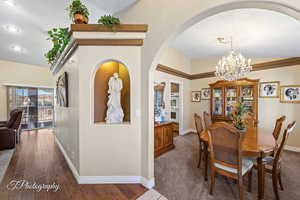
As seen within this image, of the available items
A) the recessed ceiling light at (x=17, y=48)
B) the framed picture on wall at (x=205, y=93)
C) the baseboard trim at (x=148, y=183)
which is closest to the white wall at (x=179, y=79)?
the framed picture on wall at (x=205, y=93)

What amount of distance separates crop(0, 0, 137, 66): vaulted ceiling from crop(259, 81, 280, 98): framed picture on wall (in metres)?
4.46

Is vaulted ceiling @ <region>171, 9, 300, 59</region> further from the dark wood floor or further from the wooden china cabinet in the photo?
the dark wood floor

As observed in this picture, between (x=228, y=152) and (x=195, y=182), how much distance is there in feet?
2.87

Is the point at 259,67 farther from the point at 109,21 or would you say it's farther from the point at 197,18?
the point at 109,21

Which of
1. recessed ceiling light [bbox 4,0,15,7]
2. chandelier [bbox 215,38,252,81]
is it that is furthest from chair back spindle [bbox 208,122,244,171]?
recessed ceiling light [bbox 4,0,15,7]

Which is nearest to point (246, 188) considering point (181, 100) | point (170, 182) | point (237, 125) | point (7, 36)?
point (237, 125)

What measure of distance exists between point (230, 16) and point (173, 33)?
4.85 feet

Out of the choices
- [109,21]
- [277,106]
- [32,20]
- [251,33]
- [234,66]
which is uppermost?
[32,20]

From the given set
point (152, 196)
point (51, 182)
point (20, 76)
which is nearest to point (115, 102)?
point (152, 196)

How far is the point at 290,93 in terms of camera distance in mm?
3715

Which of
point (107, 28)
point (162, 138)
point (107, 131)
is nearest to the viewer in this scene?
point (107, 28)

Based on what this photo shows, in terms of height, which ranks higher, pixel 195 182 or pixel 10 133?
pixel 10 133

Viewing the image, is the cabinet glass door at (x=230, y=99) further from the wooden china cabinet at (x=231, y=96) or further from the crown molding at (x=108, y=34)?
the crown molding at (x=108, y=34)

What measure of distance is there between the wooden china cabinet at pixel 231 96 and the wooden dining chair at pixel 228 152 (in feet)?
8.92
